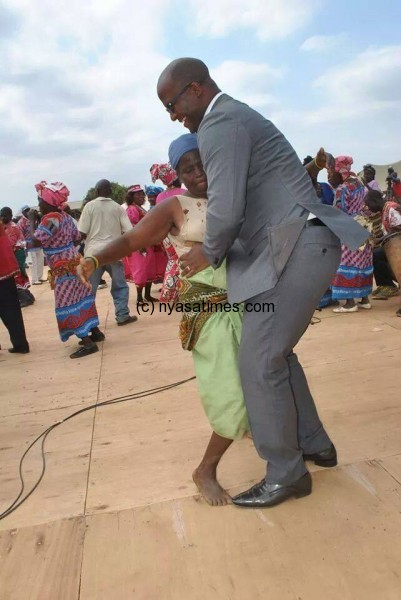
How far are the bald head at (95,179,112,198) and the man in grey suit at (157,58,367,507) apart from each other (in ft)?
14.1

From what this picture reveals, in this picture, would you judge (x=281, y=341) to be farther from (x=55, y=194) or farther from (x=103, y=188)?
(x=103, y=188)

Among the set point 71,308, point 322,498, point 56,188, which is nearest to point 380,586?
point 322,498

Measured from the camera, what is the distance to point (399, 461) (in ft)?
8.27

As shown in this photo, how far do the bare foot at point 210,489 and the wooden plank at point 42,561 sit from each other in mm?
567

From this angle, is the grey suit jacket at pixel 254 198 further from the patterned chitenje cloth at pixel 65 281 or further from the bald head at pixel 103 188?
the bald head at pixel 103 188

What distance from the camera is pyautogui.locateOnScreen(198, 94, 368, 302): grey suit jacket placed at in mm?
1894

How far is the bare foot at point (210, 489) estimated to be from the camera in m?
2.33

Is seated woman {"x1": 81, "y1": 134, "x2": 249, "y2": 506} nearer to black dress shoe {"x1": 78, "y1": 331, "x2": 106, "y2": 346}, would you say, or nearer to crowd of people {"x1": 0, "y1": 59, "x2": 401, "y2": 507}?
crowd of people {"x1": 0, "y1": 59, "x2": 401, "y2": 507}

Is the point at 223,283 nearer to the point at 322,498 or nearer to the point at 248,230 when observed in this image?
the point at 248,230

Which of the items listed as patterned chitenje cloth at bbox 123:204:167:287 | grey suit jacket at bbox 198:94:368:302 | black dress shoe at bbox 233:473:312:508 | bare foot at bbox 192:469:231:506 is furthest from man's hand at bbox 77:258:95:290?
patterned chitenje cloth at bbox 123:204:167:287

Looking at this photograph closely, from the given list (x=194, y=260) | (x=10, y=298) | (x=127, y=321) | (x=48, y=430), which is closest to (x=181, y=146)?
(x=194, y=260)

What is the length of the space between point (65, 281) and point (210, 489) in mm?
3364

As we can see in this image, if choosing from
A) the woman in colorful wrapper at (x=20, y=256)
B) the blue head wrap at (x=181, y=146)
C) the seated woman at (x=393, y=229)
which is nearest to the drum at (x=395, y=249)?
the seated woman at (x=393, y=229)

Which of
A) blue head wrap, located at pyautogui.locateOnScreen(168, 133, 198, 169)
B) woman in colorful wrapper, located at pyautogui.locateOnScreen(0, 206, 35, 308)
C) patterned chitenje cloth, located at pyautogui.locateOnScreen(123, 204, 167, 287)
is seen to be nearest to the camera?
blue head wrap, located at pyautogui.locateOnScreen(168, 133, 198, 169)
